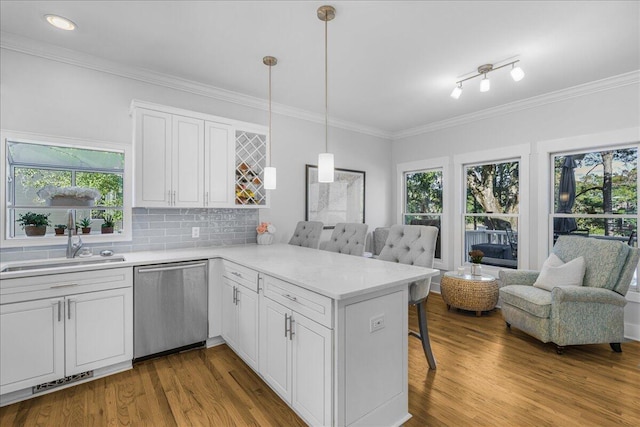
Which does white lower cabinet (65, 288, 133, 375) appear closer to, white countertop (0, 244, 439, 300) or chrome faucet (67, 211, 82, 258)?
white countertop (0, 244, 439, 300)

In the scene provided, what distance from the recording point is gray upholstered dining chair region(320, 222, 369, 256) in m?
3.10

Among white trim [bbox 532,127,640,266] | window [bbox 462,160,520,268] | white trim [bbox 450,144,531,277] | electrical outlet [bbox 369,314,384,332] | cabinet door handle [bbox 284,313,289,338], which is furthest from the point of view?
window [bbox 462,160,520,268]

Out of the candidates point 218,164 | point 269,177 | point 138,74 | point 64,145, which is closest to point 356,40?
point 269,177

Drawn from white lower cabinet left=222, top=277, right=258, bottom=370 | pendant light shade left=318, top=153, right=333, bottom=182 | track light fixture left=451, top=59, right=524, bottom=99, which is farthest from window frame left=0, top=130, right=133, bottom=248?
track light fixture left=451, top=59, right=524, bottom=99

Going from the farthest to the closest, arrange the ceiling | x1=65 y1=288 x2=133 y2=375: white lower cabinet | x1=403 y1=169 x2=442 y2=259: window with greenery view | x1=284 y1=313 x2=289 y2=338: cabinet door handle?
x1=403 y1=169 x2=442 y2=259: window with greenery view, x1=65 y1=288 x2=133 y2=375: white lower cabinet, the ceiling, x1=284 y1=313 x2=289 y2=338: cabinet door handle

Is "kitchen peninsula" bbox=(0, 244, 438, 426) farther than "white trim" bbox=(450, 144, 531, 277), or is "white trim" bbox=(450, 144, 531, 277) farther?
"white trim" bbox=(450, 144, 531, 277)

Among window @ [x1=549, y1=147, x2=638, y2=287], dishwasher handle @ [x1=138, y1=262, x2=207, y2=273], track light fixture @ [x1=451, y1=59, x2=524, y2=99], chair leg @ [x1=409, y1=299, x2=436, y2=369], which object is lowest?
chair leg @ [x1=409, y1=299, x2=436, y2=369]

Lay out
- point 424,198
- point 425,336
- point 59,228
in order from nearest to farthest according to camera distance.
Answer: point 425,336 → point 59,228 → point 424,198

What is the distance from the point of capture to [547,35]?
2428 mm

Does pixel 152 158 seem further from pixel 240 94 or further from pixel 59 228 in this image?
pixel 240 94

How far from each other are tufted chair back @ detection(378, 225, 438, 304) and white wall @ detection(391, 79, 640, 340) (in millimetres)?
2197

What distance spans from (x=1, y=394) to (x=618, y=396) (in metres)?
4.19

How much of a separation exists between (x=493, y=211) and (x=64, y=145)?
16.5ft

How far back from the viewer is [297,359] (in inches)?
71.7
